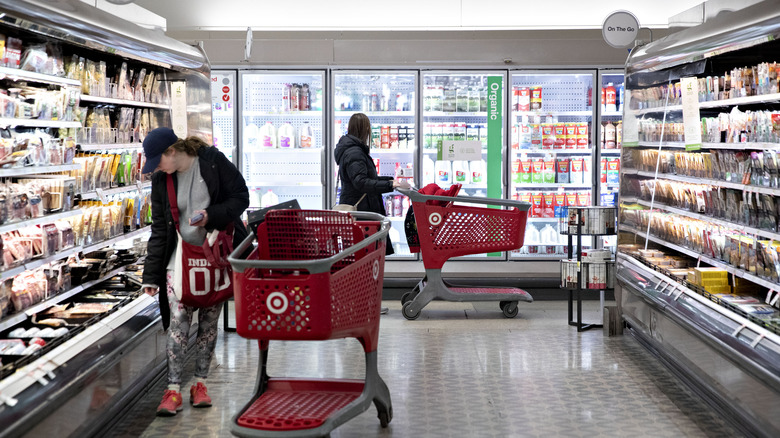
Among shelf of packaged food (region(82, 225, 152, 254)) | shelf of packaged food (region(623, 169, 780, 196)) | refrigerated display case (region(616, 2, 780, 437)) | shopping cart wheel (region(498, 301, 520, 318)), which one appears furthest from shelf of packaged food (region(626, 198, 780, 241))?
shelf of packaged food (region(82, 225, 152, 254))

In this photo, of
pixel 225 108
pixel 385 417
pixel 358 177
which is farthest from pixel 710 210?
pixel 225 108

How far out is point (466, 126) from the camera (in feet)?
27.2

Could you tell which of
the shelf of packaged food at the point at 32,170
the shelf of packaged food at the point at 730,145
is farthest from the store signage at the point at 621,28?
the shelf of packaged food at the point at 32,170

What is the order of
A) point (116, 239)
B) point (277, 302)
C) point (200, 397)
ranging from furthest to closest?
point (116, 239) < point (200, 397) < point (277, 302)

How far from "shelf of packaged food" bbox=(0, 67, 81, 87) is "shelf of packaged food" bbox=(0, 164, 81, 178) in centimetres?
39

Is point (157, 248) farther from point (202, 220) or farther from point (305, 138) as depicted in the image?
point (305, 138)

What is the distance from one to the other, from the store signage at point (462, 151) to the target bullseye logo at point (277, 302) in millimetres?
5018

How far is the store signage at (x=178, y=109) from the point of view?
5750mm

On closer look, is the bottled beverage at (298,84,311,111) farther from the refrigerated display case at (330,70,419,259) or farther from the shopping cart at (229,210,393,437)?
the shopping cart at (229,210,393,437)

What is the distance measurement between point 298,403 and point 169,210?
3.91ft

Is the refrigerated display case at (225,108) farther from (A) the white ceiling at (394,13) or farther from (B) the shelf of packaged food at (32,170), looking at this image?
(B) the shelf of packaged food at (32,170)

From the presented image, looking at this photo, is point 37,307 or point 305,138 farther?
point 305,138

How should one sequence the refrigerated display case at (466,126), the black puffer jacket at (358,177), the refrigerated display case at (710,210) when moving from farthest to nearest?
1. the refrigerated display case at (466,126)
2. the black puffer jacket at (358,177)
3. the refrigerated display case at (710,210)

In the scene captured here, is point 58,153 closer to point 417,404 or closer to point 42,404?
point 42,404
